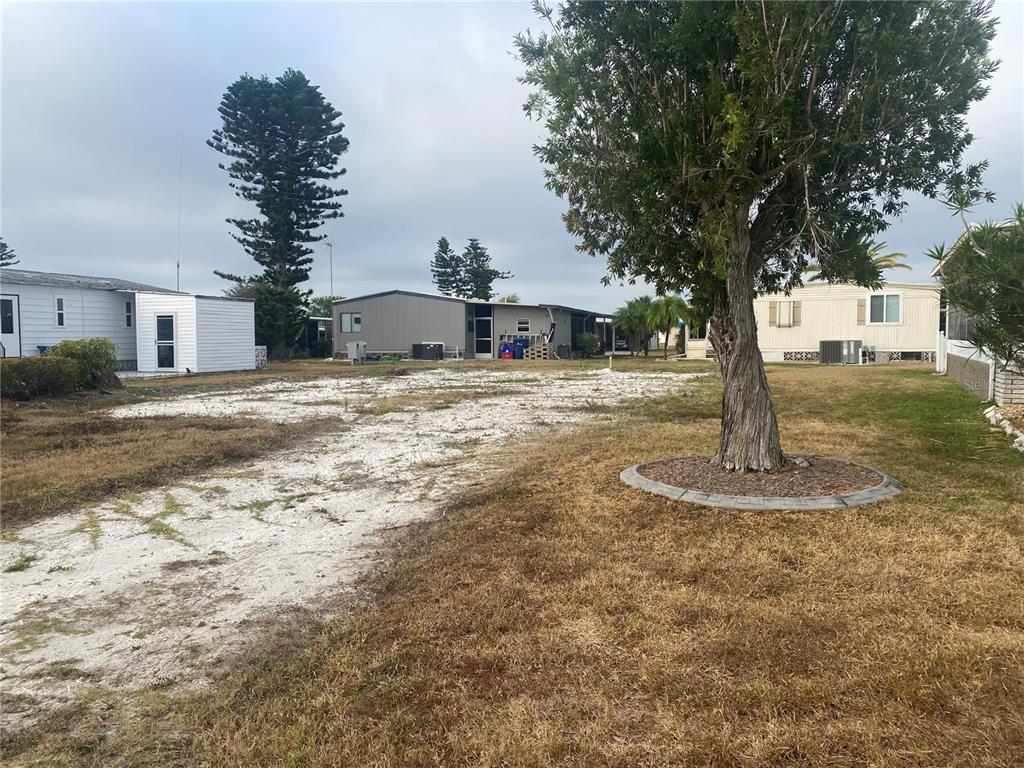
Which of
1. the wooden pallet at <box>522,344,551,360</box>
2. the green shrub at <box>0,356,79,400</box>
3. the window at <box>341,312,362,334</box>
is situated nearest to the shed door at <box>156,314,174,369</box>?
the green shrub at <box>0,356,79,400</box>

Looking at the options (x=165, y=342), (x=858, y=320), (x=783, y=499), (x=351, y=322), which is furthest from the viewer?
(x=351, y=322)

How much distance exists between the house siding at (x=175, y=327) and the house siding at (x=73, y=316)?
0.74m

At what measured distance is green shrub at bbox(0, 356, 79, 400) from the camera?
481 inches

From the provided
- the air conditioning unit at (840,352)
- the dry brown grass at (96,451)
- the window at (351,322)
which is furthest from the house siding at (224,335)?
the air conditioning unit at (840,352)

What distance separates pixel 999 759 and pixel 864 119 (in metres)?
4.33

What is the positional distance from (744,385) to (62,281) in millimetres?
23157

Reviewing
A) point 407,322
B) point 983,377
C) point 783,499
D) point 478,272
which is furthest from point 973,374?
point 478,272

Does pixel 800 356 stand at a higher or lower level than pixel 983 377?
higher

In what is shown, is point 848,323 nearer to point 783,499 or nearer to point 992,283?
point 783,499

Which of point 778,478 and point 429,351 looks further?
point 429,351

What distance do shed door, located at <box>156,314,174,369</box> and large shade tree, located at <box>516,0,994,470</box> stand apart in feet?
62.8

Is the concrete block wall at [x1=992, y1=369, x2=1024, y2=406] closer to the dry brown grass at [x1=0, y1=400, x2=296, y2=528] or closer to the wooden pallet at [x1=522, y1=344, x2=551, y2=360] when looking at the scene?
the dry brown grass at [x1=0, y1=400, x2=296, y2=528]

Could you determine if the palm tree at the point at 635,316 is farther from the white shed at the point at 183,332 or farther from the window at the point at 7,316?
the window at the point at 7,316

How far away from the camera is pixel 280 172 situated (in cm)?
3130
